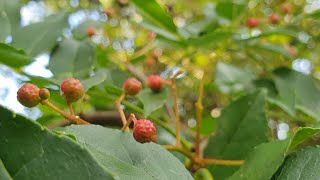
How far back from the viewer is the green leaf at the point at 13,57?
100cm

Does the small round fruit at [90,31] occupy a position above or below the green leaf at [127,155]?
below

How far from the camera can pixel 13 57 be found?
103 cm

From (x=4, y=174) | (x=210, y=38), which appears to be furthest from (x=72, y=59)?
(x=4, y=174)

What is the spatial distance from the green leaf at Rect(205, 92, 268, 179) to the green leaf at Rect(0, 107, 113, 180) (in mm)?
509

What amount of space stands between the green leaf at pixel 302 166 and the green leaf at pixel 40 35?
70 centimetres

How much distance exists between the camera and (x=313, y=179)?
2.40ft

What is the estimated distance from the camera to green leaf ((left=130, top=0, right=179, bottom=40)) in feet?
4.26

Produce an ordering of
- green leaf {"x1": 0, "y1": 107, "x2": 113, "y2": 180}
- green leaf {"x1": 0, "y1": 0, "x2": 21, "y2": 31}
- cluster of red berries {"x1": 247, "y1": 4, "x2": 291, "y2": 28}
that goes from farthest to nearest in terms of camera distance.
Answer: cluster of red berries {"x1": 247, "y1": 4, "x2": 291, "y2": 28} → green leaf {"x1": 0, "y1": 0, "x2": 21, "y2": 31} → green leaf {"x1": 0, "y1": 107, "x2": 113, "y2": 180}

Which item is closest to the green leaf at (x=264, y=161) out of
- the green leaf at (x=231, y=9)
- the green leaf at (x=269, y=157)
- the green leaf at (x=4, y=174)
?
the green leaf at (x=269, y=157)

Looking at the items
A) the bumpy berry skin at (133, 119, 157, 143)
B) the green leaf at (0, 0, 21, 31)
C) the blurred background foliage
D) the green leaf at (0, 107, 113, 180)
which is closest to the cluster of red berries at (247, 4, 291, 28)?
the blurred background foliage

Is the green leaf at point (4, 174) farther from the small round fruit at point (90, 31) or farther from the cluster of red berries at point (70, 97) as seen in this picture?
the small round fruit at point (90, 31)

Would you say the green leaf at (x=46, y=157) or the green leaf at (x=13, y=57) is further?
the green leaf at (x=13, y=57)

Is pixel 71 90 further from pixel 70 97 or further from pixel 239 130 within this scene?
pixel 239 130

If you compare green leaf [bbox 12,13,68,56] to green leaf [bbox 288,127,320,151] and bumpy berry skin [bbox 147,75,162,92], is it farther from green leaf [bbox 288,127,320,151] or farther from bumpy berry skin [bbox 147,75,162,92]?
green leaf [bbox 288,127,320,151]
